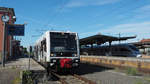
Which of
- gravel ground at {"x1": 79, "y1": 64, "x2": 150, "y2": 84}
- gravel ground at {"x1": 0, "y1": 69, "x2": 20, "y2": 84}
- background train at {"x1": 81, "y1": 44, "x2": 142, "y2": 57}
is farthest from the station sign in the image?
background train at {"x1": 81, "y1": 44, "x2": 142, "y2": 57}

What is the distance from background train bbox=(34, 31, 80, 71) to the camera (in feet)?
37.3

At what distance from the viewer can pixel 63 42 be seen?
12.1 metres

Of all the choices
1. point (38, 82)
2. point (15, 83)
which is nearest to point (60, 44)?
point (38, 82)

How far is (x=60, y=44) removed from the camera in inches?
472

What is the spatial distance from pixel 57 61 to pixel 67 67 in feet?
2.53

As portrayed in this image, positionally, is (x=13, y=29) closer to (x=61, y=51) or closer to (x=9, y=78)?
(x=61, y=51)

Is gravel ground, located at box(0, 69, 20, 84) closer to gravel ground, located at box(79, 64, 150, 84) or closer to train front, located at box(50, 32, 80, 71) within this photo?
train front, located at box(50, 32, 80, 71)

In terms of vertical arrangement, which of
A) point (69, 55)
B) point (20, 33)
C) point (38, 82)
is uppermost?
point (20, 33)

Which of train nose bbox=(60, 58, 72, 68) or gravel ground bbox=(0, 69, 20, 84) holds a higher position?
train nose bbox=(60, 58, 72, 68)

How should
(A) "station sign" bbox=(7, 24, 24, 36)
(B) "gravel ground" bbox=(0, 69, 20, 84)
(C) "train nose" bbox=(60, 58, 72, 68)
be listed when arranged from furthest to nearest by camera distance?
1. (A) "station sign" bbox=(7, 24, 24, 36)
2. (C) "train nose" bbox=(60, 58, 72, 68)
3. (B) "gravel ground" bbox=(0, 69, 20, 84)

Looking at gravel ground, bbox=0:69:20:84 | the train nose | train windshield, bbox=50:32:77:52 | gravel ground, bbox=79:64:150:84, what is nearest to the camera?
gravel ground, bbox=0:69:20:84

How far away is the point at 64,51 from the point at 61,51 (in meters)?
0.22

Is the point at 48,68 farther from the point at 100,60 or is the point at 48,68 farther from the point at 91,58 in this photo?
the point at 91,58

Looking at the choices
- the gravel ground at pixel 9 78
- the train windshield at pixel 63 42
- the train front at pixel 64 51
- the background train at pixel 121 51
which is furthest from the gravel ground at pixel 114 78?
the background train at pixel 121 51
